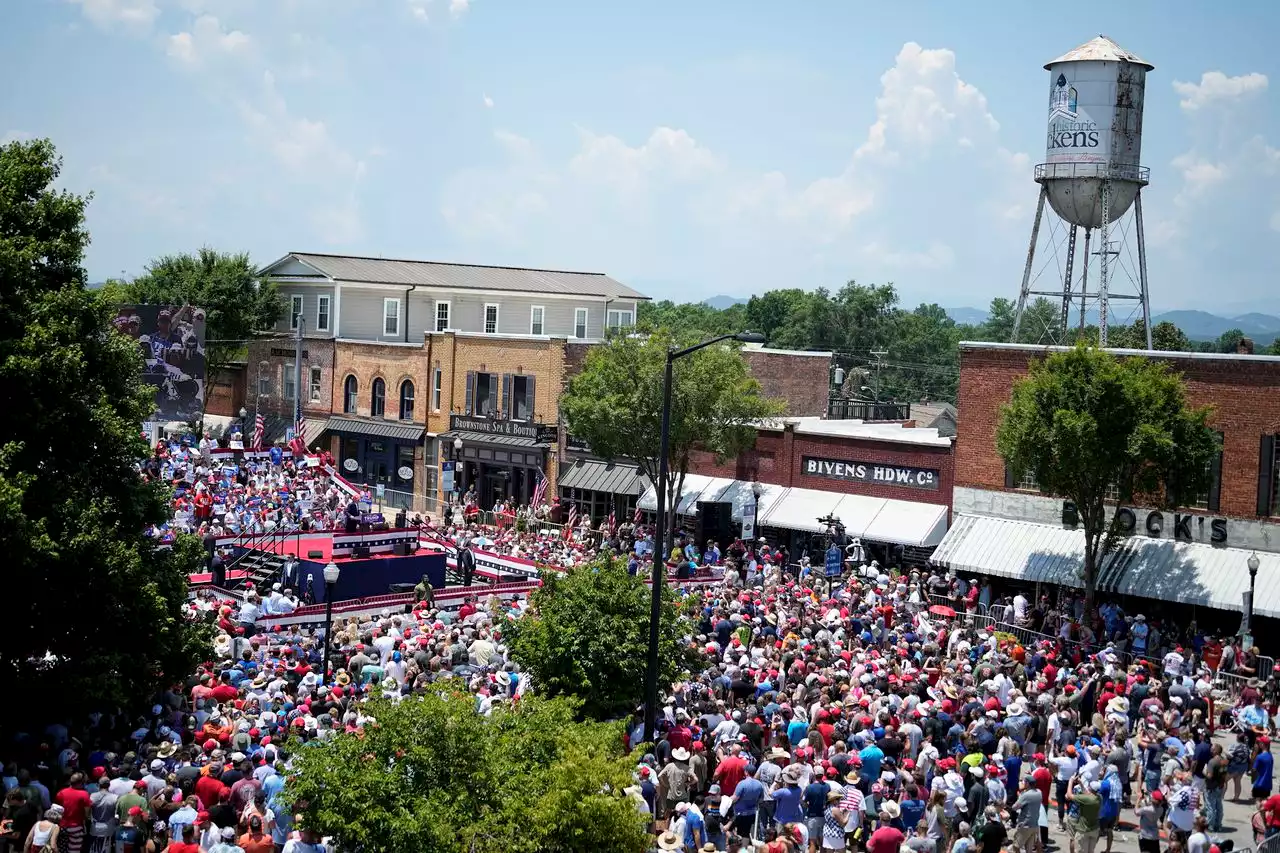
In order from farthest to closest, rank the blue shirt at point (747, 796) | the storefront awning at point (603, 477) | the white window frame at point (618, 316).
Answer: the white window frame at point (618, 316)
the storefront awning at point (603, 477)
the blue shirt at point (747, 796)

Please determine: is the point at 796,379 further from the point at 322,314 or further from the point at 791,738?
the point at 791,738

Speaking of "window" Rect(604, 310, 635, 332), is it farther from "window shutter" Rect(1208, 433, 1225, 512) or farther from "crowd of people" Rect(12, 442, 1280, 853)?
"crowd of people" Rect(12, 442, 1280, 853)

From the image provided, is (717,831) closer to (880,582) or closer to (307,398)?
(880,582)

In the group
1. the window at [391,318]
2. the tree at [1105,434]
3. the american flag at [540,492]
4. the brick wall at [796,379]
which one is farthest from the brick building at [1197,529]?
the window at [391,318]

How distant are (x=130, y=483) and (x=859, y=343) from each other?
123182mm

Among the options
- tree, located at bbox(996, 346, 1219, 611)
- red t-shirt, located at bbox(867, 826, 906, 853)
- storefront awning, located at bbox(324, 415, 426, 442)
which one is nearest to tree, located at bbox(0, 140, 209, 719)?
red t-shirt, located at bbox(867, 826, 906, 853)

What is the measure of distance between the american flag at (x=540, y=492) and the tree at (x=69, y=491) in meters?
26.0

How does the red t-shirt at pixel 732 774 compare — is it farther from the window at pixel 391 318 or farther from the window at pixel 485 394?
the window at pixel 391 318

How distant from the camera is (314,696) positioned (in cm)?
2281

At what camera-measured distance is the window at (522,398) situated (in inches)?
2201

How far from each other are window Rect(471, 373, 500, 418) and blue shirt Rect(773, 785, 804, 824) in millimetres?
39414

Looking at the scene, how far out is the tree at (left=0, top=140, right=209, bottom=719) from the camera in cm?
2094

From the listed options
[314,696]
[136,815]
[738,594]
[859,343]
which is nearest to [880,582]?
[738,594]

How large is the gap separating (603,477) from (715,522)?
6297 mm
